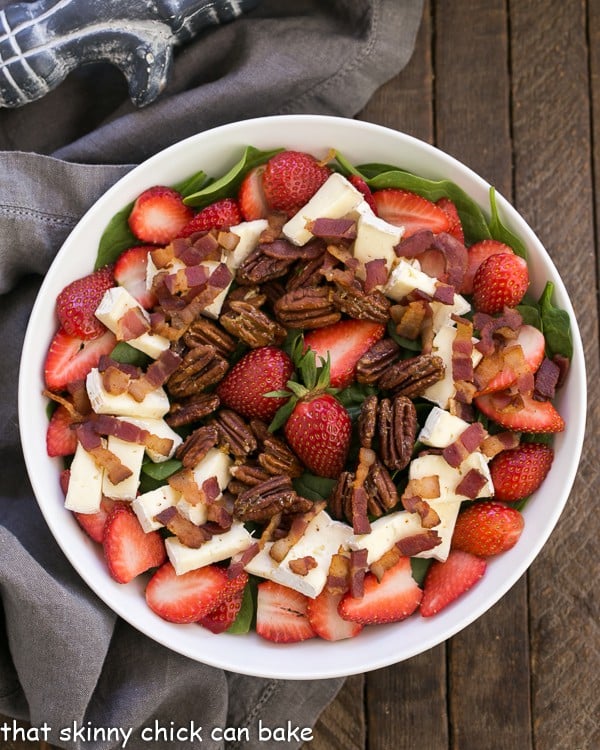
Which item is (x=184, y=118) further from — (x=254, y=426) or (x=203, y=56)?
(x=254, y=426)

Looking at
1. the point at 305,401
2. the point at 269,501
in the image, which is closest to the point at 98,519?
the point at 269,501

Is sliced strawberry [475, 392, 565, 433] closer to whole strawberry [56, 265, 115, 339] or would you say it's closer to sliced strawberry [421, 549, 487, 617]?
sliced strawberry [421, 549, 487, 617]

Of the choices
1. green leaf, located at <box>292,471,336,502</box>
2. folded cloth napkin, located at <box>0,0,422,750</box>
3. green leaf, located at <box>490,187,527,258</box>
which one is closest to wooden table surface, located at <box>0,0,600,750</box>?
folded cloth napkin, located at <box>0,0,422,750</box>

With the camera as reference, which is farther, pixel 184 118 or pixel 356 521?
pixel 184 118

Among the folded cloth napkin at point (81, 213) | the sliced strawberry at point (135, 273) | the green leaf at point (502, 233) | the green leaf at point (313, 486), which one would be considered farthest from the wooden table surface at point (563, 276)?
the sliced strawberry at point (135, 273)

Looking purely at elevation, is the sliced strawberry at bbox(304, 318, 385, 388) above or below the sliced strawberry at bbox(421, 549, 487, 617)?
above

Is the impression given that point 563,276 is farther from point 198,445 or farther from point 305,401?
point 198,445

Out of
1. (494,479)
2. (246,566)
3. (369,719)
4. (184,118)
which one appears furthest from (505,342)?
(369,719)
